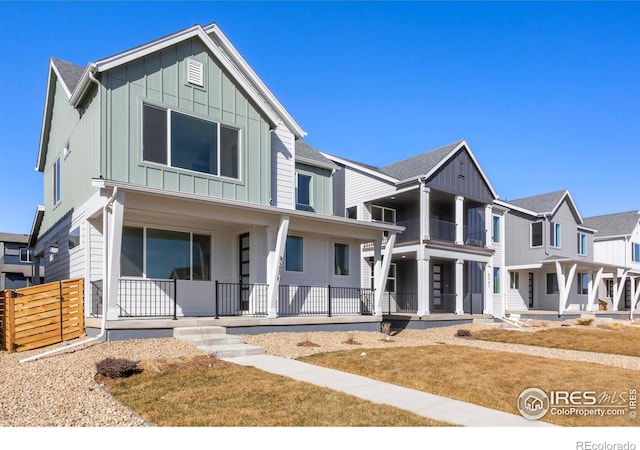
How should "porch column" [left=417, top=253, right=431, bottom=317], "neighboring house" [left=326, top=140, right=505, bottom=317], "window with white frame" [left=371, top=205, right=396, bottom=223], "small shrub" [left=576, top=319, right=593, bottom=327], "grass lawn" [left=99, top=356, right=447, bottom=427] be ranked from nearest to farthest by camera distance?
"grass lawn" [left=99, top=356, right=447, bottom=427] < "porch column" [left=417, top=253, right=431, bottom=317] < "neighboring house" [left=326, top=140, right=505, bottom=317] < "small shrub" [left=576, top=319, right=593, bottom=327] < "window with white frame" [left=371, top=205, right=396, bottom=223]

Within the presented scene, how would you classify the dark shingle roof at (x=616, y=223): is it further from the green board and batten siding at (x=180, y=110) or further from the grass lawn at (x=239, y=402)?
the grass lawn at (x=239, y=402)

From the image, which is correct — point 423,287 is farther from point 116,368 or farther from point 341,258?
point 116,368

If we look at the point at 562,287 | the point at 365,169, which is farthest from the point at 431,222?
the point at 562,287

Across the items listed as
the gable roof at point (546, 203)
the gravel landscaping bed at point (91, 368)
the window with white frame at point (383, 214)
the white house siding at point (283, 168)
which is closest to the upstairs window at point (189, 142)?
the white house siding at point (283, 168)

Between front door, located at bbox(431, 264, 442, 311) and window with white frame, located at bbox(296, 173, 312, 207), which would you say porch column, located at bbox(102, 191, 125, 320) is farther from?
front door, located at bbox(431, 264, 442, 311)

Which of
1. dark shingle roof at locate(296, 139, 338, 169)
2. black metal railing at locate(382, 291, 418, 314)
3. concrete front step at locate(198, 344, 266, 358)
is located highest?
dark shingle roof at locate(296, 139, 338, 169)

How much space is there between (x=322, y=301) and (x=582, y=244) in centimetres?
2521

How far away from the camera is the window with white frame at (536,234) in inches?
1167

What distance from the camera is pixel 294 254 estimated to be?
16172mm

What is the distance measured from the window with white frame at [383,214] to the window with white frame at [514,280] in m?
11.7

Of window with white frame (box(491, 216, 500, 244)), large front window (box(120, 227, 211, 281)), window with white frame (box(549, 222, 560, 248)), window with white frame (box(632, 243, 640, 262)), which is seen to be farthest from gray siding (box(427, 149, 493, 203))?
window with white frame (box(632, 243, 640, 262))

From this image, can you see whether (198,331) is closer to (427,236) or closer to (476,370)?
(476,370)

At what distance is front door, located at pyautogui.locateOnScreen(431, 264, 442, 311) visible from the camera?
2402 cm

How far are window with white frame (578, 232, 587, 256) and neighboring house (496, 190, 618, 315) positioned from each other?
1.17 m
